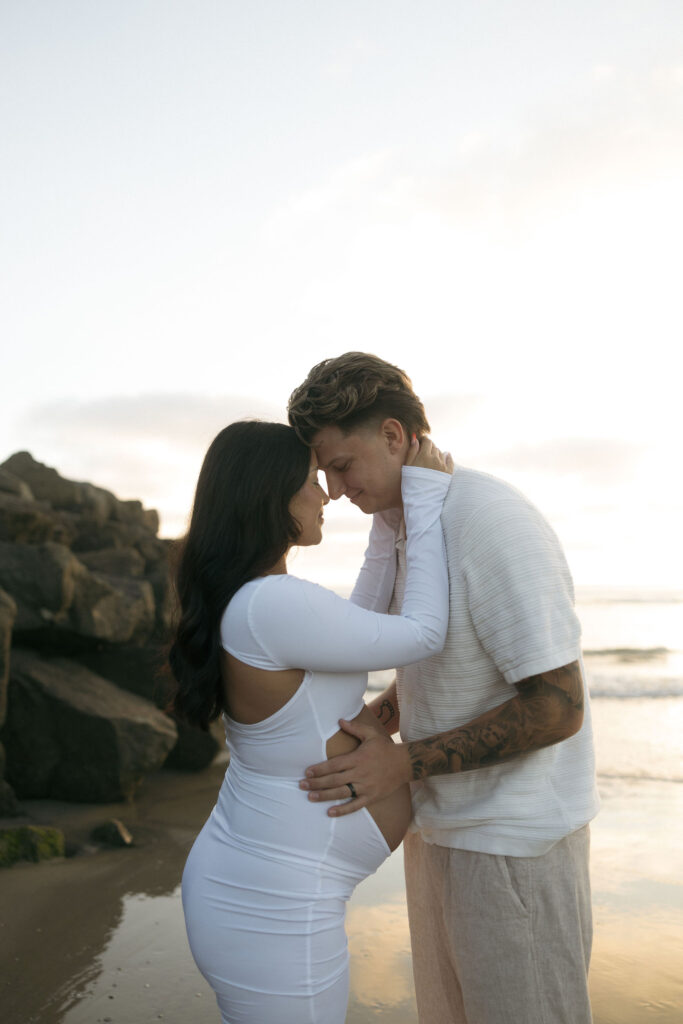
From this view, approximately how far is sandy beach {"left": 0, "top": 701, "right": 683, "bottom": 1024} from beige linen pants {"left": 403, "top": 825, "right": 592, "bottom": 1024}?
2242mm

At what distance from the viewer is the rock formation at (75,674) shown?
750 centimetres

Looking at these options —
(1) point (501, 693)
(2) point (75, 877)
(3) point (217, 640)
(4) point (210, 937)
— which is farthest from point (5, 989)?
(1) point (501, 693)

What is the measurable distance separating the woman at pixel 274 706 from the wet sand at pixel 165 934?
2.32 m

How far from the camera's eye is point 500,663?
2.32 metres

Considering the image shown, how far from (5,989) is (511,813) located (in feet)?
11.2

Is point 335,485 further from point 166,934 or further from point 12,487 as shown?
point 12,487

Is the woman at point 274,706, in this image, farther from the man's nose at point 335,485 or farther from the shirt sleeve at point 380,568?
the shirt sleeve at point 380,568

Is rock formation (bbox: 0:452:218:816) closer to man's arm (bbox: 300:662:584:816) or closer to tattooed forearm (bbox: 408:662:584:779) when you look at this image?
man's arm (bbox: 300:662:584:816)

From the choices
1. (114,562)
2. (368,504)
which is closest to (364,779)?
(368,504)

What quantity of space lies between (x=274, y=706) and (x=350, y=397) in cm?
103

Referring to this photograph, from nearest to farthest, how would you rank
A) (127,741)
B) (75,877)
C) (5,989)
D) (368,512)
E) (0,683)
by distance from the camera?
(368,512) < (5,989) < (75,877) < (0,683) < (127,741)

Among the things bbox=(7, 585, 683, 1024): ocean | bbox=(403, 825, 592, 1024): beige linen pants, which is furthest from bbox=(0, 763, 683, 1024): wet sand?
bbox=(403, 825, 592, 1024): beige linen pants

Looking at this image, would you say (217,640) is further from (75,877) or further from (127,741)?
(127,741)

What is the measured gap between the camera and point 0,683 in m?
6.98
